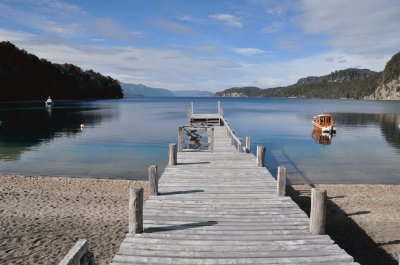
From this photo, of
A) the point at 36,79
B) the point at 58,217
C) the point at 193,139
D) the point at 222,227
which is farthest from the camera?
the point at 36,79

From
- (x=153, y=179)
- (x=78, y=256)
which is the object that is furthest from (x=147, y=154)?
(x=78, y=256)

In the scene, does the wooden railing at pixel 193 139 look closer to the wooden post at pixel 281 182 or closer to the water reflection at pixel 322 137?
the wooden post at pixel 281 182

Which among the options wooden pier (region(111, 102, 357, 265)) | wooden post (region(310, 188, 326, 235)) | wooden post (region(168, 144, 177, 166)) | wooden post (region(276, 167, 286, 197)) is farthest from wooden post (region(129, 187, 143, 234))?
wooden post (region(168, 144, 177, 166))

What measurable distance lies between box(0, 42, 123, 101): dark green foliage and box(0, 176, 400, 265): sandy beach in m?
119

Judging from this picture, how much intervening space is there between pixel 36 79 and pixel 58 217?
473 ft

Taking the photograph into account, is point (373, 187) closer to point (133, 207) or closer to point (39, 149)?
point (133, 207)

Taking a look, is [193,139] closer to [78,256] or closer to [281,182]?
[281,182]

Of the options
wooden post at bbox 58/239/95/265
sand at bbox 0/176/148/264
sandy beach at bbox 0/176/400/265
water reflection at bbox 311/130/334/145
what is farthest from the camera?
water reflection at bbox 311/130/334/145

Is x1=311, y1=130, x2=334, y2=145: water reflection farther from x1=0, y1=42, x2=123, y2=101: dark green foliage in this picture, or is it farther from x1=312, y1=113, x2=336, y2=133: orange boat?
x1=0, y1=42, x2=123, y2=101: dark green foliage

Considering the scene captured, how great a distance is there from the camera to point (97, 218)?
1345 centimetres

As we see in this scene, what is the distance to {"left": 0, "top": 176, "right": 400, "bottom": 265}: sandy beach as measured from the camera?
1070 centimetres

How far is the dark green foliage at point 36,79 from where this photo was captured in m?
124

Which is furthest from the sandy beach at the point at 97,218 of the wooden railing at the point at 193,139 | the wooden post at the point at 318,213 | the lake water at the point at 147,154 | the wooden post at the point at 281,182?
the wooden post at the point at 318,213

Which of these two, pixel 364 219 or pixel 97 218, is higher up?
pixel 97 218
